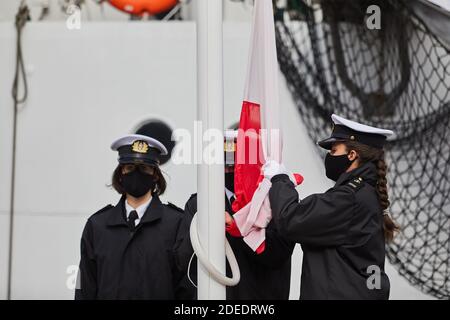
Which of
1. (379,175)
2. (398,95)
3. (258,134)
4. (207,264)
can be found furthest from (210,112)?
(398,95)

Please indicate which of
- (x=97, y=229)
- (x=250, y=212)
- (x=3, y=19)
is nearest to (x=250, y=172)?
(x=250, y=212)

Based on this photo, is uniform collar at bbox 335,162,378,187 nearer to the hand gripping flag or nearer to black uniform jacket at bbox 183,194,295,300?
the hand gripping flag

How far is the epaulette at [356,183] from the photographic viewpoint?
6.84 ft

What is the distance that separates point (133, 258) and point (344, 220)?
73cm

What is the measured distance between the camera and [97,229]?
248 cm

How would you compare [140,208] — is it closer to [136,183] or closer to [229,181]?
[136,183]

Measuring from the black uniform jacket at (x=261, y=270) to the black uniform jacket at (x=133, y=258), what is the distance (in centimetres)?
8

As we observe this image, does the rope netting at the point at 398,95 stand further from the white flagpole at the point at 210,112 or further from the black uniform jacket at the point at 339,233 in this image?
the white flagpole at the point at 210,112

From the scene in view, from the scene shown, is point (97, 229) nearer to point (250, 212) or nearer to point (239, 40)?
point (250, 212)

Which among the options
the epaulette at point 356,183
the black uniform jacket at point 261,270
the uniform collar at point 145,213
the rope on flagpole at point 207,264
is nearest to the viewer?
the rope on flagpole at point 207,264

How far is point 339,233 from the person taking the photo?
2035 millimetres

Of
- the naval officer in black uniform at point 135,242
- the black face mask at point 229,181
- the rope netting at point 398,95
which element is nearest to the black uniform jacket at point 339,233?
the black face mask at point 229,181

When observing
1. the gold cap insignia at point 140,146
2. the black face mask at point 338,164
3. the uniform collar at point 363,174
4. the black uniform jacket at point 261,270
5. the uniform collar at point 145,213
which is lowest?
the black uniform jacket at point 261,270

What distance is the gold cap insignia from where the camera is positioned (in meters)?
2.51
